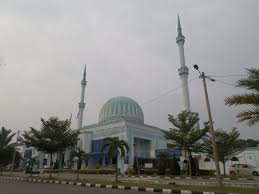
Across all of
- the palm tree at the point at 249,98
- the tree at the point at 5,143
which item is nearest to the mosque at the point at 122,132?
the tree at the point at 5,143

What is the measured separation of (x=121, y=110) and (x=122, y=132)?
25.6ft

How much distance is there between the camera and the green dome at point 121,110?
57.4 meters

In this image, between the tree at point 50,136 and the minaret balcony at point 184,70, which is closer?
the tree at point 50,136

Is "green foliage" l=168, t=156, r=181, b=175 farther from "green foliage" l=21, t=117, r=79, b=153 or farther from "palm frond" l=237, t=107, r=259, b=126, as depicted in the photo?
"palm frond" l=237, t=107, r=259, b=126

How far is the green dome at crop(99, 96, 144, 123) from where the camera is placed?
57.4m

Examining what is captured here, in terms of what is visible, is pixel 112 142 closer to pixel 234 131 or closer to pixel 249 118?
pixel 249 118

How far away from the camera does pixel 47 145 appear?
93.8 feet

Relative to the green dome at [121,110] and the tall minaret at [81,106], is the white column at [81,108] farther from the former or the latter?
the green dome at [121,110]

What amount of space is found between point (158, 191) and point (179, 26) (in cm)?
4157

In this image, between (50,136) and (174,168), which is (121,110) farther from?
(50,136)

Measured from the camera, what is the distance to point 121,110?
189 ft

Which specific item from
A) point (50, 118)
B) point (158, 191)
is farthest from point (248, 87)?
point (50, 118)

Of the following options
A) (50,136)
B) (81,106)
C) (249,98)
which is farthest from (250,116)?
(81,106)

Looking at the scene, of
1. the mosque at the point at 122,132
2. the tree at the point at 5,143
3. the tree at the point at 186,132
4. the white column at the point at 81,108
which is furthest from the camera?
the white column at the point at 81,108
